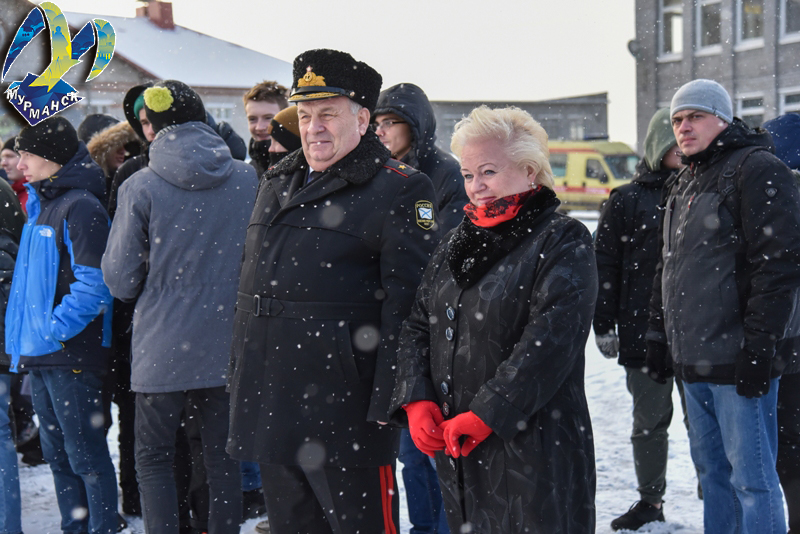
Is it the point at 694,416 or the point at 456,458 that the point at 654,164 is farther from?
the point at 456,458

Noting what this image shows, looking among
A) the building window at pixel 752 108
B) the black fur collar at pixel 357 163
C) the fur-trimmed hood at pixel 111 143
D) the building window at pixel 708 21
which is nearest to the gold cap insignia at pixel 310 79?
the black fur collar at pixel 357 163

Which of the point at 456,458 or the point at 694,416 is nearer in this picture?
the point at 456,458

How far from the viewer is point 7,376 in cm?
434

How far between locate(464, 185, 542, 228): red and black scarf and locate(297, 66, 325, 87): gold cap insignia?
808 mm

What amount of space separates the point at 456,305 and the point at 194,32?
120ft

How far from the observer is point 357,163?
2.83 meters

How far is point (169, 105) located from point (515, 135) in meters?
1.95

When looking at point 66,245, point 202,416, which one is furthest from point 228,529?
point 66,245

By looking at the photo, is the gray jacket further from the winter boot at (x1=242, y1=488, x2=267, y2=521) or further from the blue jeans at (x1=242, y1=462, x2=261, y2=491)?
the blue jeans at (x1=242, y1=462, x2=261, y2=491)

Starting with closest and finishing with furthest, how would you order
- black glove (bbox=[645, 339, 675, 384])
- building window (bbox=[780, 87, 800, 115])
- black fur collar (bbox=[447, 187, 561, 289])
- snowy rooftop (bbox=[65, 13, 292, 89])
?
A: black fur collar (bbox=[447, 187, 561, 289]) < black glove (bbox=[645, 339, 675, 384]) < building window (bbox=[780, 87, 800, 115]) < snowy rooftop (bbox=[65, 13, 292, 89])

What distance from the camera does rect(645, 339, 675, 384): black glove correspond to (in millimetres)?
3662

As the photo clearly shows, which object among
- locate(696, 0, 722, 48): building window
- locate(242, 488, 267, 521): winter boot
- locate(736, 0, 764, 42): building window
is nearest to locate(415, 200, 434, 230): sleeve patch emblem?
locate(242, 488, 267, 521): winter boot

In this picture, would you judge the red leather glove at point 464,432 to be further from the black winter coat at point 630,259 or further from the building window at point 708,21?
the building window at point 708,21

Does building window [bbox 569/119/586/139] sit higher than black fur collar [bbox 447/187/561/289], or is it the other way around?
building window [bbox 569/119/586/139]
